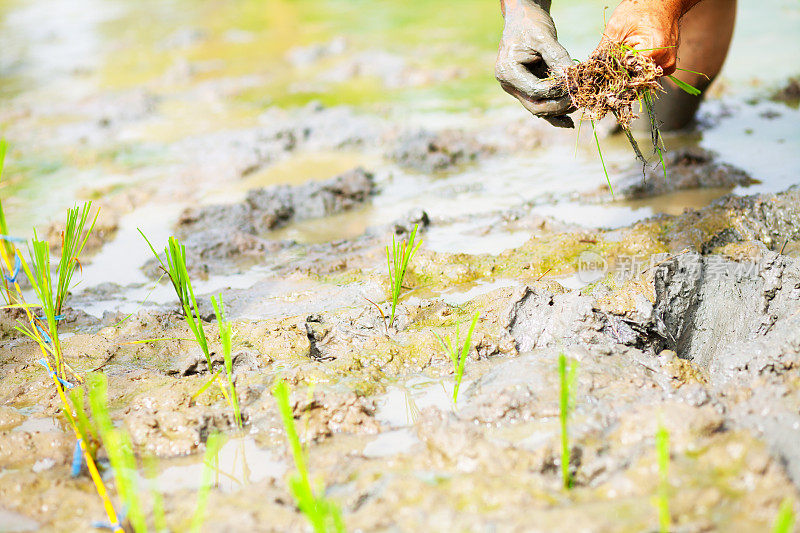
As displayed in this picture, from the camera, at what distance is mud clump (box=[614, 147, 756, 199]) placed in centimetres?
365

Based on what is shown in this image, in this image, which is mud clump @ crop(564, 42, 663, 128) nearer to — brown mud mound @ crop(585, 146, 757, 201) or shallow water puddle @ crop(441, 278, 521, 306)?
shallow water puddle @ crop(441, 278, 521, 306)

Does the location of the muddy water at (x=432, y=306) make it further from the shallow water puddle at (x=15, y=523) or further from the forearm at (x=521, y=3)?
the forearm at (x=521, y=3)

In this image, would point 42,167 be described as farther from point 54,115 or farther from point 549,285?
point 549,285

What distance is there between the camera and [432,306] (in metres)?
2.68

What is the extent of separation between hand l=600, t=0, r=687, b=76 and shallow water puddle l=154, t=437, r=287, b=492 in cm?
209

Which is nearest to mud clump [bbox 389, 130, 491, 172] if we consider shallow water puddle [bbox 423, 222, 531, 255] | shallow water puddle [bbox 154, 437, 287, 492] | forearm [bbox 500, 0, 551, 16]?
shallow water puddle [bbox 423, 222, 531, 255]

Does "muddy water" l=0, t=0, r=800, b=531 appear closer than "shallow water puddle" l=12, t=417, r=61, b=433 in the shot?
Yes

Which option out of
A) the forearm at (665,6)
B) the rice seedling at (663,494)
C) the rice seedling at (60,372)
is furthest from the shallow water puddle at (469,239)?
the rice seedling at (663,494)

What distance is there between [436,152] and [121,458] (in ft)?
10.3

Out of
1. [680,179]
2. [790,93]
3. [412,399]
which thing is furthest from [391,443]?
[790,93]

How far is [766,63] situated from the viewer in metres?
5.55

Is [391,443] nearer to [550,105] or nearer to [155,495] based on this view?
[155,495]

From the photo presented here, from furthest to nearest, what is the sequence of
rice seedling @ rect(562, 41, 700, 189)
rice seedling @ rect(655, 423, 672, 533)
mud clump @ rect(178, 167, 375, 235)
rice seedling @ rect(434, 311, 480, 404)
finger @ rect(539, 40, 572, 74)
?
1. mud clump @ rect(178, 167, 375, 235)
2. finger @ rect(539, 40, 572, 74)
3. rice seedling @ rect(562, 41, 700, 189)
4. rice seedling @ rect(434, 311, 480, 404)
5. rice seedling @ rect(655, 423, 672, 533)

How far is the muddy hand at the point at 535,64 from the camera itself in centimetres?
274
